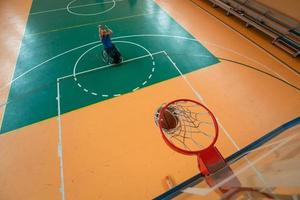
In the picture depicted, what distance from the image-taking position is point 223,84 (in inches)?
213

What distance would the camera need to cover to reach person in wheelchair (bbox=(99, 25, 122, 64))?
542 cm

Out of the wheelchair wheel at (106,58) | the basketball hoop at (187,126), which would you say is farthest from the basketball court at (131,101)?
the basketball hoop at (187,126)

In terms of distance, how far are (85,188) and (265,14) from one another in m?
8.47

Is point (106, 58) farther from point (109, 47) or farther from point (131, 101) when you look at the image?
point (131, 101)

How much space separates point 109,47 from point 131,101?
6.07 ft

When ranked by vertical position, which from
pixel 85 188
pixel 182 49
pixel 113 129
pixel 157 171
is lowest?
pixel 157 171

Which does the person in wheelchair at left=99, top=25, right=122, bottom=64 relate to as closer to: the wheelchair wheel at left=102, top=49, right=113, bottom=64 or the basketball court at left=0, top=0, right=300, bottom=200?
the wheelchair wheel at left=102, top=49, right=113, bottom=64

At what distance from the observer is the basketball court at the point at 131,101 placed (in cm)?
345

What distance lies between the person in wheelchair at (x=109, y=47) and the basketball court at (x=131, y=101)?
0.71ft

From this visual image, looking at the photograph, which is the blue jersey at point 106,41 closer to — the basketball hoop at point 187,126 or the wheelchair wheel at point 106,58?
the wheelchair wheel at point 106,58

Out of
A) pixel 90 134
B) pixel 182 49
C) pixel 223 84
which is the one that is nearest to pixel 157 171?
pixel 90 134

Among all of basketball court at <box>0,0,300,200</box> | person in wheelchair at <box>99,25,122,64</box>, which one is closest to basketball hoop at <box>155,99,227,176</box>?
basketball court at <box>0,0,300,200</box>

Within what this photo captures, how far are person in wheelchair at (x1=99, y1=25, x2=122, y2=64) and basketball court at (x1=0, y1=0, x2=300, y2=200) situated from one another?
0.22m

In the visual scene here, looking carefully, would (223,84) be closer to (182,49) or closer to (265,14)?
(182,49)
